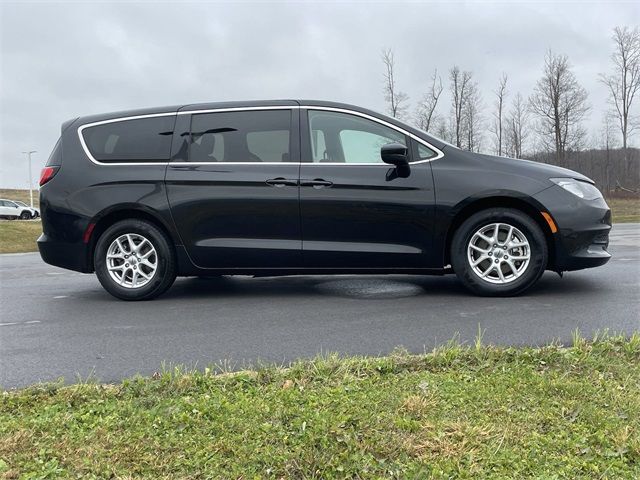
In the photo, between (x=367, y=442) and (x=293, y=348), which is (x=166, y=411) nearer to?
(x=367, y=442)

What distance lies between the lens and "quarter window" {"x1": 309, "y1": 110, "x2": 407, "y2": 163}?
16.4ft

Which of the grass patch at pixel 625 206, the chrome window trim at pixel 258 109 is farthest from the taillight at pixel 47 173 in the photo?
the grass patch at pixel 625 206

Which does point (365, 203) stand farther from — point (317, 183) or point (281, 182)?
point (281, 182)

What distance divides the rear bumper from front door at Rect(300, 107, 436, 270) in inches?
82.5

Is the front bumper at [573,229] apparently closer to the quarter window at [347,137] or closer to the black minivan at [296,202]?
the black minivan at [296,202]

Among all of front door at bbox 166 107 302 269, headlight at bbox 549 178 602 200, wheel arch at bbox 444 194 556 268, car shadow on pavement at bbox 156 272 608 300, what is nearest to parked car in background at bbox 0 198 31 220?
car shadow on pavement at bbox 156 272 608 300

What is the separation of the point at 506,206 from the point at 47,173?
4.24 m

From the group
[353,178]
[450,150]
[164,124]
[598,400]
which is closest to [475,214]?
[450,150]

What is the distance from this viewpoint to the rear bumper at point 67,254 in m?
5.21

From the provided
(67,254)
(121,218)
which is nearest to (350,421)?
(121,218)

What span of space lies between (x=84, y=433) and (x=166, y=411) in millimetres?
323

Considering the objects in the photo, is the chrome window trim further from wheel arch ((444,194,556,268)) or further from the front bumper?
the front bumper

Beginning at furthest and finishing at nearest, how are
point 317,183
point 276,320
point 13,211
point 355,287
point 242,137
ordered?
1. point 13,211
2. point 355,287
3. point 242,137
4. point 317,183
5. point 276,320

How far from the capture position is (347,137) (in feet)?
16.5
